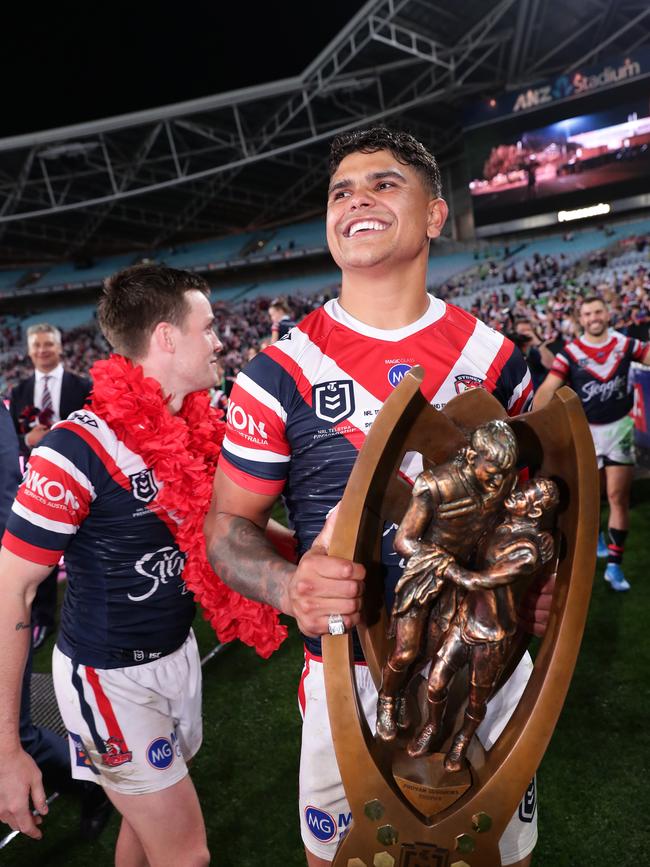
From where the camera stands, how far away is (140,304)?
1.93m

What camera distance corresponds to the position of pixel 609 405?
4.52 metres

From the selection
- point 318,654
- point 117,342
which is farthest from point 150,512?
point 318,654

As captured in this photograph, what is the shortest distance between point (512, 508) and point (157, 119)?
1802 centimetres

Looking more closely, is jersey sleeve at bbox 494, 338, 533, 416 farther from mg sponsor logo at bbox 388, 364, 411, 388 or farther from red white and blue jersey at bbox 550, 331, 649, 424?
red white and blue jersey at bbox 550, 331, 649, 424

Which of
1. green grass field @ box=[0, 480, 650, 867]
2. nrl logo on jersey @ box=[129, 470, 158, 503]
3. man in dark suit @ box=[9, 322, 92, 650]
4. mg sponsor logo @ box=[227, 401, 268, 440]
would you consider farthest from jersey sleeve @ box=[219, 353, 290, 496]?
man in dark suit @ box=[9, 322, 92, 650]

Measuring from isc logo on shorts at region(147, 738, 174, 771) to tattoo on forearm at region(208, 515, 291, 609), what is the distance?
2.58 ft

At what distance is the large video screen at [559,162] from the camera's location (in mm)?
13055

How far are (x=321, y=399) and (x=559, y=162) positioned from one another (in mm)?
14782

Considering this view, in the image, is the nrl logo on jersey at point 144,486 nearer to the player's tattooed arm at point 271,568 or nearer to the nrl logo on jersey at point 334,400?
the player's tattooed arm at point 271,568

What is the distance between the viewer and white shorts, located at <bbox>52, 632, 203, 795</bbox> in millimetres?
1715

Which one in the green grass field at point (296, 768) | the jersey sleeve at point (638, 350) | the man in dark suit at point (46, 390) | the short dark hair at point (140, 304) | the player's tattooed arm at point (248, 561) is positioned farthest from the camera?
the man in dark suit at point (46, 390)

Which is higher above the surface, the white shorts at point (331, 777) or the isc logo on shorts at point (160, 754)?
the white shorts at point (331, 777)

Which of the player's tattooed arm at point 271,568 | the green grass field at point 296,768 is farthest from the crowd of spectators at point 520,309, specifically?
the player's tattooed arm at point 271,568

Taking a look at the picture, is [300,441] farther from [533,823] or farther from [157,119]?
[157,119]
